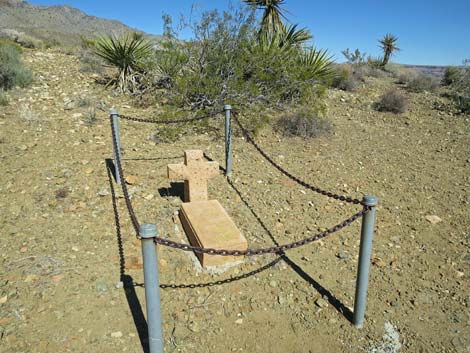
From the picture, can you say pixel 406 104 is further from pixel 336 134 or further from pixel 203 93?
pixel 203 93

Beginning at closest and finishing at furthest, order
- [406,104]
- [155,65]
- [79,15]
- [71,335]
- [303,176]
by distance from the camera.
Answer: [71,335], [303,176], [155,65], [406,104], [79,15]

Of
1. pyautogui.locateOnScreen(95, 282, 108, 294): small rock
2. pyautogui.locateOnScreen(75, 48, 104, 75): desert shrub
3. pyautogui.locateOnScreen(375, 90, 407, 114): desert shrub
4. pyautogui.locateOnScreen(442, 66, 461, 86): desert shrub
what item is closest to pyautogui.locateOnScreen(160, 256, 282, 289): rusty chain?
pyautogui.locateOnScreen(95, 282, 108, 294): small rock

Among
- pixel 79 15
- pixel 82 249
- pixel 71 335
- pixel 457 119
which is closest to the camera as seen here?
pixel 71 335

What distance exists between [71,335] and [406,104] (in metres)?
9.25

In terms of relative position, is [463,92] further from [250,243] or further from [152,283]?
[152,283]

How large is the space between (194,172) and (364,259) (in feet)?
6.81

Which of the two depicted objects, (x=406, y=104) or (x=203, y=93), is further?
(x=406, y=104)

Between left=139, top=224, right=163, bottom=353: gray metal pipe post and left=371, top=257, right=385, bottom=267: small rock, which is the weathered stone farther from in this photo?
left=371, top=257, right=385, bottom=267: small rock

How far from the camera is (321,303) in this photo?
277cm

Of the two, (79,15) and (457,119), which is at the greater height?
(79,15)

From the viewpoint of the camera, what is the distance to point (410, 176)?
532 centimetres

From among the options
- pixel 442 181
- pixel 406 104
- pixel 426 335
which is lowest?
pixel 426 335

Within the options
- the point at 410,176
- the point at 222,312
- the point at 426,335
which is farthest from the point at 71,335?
the point at 410,176

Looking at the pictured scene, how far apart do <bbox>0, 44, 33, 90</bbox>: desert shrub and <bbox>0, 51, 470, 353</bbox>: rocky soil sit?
133 cm
